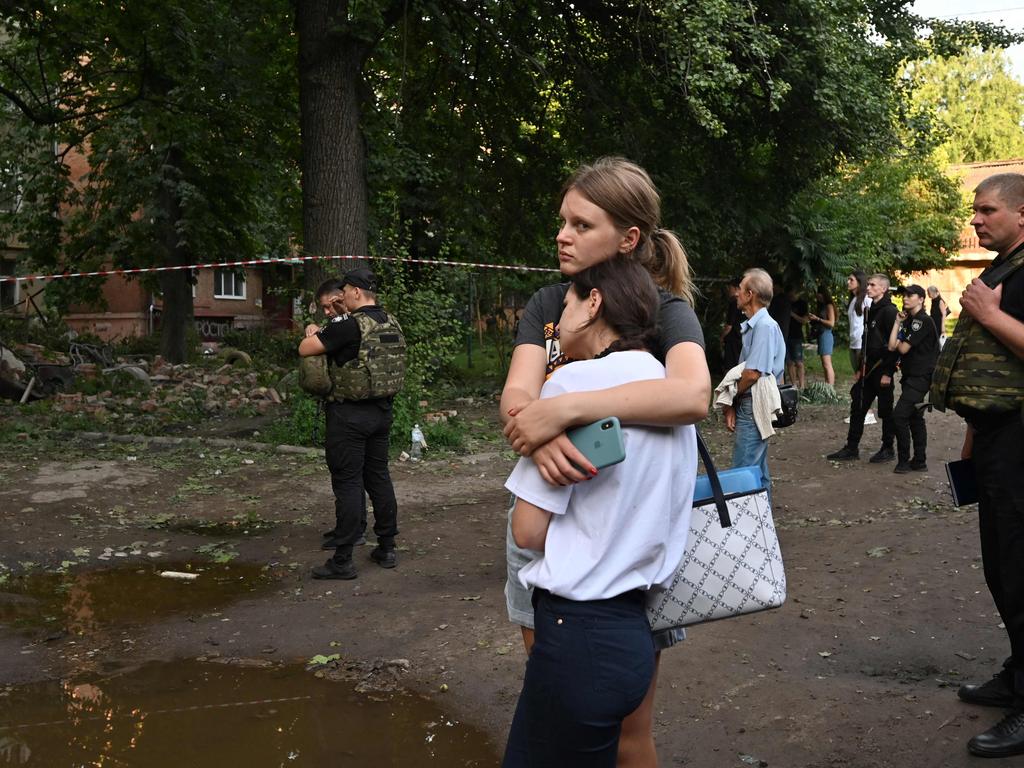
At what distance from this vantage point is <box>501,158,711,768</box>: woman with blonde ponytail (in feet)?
6.94

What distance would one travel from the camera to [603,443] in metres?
2.05

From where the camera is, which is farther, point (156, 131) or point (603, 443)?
point (156, 131)

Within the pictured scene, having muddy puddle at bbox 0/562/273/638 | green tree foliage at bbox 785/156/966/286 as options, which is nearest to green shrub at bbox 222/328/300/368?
green tree foliage at bbox 785/156/966/286

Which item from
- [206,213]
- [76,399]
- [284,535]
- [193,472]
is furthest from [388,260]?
[206,213]

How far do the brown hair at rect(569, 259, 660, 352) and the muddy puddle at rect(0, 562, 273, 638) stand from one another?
434 cm

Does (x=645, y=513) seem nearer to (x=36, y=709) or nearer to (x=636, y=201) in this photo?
(x=636, y=201)

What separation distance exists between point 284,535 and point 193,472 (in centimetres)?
282

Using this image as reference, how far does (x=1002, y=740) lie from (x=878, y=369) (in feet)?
24.3

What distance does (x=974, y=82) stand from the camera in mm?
60000

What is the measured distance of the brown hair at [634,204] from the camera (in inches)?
94.9

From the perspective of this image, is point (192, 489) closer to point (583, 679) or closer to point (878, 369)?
point (878, 369)

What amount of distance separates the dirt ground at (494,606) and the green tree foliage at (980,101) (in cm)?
5384

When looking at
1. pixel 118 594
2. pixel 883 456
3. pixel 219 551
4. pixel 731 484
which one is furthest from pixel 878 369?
pixel 731 484

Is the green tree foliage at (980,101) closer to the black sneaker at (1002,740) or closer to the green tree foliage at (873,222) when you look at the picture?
the green tree foliage at (873,222)
